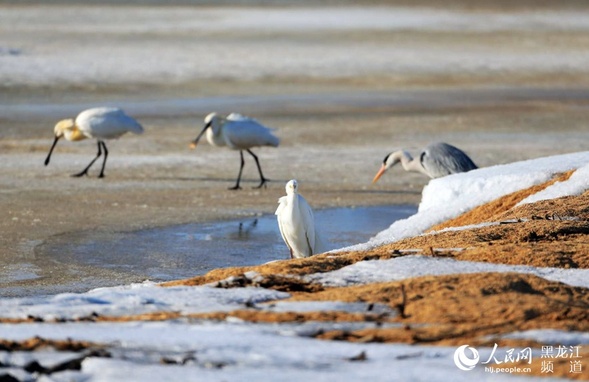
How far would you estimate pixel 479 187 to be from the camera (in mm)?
9383

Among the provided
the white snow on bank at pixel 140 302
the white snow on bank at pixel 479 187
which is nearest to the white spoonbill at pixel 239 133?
the white snow on bank at pixel 479 187

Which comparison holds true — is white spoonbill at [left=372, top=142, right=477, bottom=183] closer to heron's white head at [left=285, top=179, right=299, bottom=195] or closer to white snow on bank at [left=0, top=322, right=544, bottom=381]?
heron's white head at [left=285, top=179, right=299, bottom=195]

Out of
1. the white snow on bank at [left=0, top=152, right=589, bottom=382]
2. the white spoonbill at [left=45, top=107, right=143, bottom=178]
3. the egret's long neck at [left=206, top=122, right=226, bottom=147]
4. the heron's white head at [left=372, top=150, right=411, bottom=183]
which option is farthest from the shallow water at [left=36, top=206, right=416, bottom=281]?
the white spoonbill at [left=45, top=107, right=143, bottom=178]

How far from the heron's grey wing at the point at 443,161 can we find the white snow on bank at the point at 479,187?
1.34m

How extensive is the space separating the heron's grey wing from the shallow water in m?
0.76

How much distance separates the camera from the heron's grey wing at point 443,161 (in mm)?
11305

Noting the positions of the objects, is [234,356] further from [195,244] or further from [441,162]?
[441,162]

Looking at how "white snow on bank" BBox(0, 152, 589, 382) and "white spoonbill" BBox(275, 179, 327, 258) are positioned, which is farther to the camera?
"white spoonbill" BBox(275, 179, 327, 258)

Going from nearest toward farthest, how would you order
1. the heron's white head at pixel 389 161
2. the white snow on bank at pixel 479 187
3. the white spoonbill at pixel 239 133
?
the white snow on bank at pixel 479 187 → the heron's white head at pixel 389 161 → the white spoonbill at pixel 239 133

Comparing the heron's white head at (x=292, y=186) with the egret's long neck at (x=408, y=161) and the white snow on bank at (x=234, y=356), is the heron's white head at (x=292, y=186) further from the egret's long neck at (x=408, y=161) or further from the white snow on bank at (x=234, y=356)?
the egret's long neck at (x=408, y=161)

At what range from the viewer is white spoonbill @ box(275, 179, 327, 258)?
8.28 meters

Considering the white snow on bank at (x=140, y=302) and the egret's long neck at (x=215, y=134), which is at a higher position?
the egret's long neck at (x=215, y=134)

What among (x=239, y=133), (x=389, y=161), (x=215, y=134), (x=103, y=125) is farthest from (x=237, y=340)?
(x=103, y=125)

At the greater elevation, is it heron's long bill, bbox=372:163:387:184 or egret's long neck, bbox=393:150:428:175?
egret's long neck, bbox=393:150:428:175
